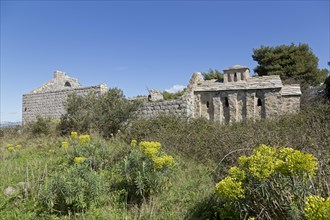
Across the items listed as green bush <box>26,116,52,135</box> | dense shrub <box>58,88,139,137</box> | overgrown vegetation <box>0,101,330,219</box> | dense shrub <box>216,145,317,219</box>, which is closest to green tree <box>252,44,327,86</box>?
dense shrub <box>58,88,139,137</box>

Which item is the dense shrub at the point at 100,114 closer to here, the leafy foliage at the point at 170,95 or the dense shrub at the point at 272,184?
the leafy foliage at the point at 170,95

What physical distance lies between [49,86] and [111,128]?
1234 cm

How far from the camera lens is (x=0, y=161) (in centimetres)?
738

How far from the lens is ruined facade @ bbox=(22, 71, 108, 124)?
17.5 m

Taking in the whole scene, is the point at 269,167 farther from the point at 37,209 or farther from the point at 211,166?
the point at 37,209

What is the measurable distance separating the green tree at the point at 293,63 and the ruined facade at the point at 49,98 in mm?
18036

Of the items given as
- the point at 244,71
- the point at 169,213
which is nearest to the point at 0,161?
the point at 169,213

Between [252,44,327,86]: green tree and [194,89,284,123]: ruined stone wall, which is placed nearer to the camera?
[194,89,284,123]: ruined stone wall

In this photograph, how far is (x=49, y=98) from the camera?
18.3 metres

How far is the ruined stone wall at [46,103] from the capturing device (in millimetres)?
17461

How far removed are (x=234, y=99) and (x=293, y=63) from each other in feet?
45.0

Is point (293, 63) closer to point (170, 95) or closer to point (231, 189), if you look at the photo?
point (170, 95)

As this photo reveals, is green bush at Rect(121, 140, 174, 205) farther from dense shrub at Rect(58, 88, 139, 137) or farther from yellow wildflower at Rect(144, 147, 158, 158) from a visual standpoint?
dense shrub at Rect(58, 88, 139, 137)

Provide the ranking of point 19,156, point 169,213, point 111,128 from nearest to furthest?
point 169,213 < point 19,156 < point 111,128
